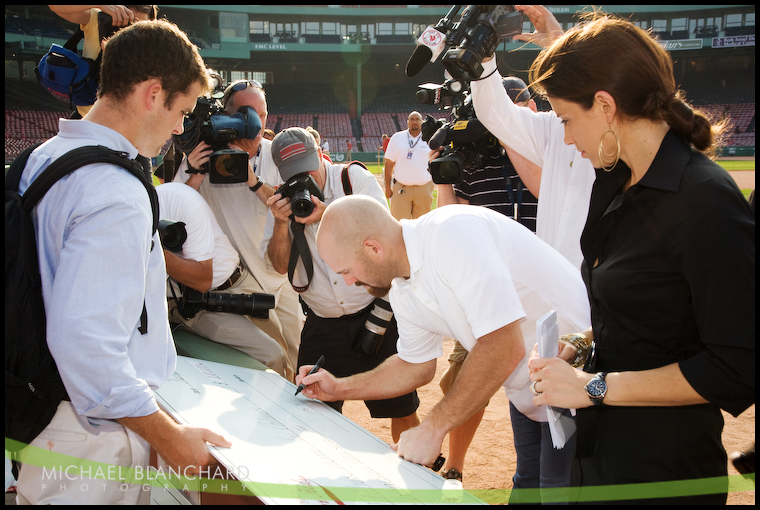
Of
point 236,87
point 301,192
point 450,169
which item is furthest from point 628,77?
point 236,87

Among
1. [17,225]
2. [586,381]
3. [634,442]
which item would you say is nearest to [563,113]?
[586,381]

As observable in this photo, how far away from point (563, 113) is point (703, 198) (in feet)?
1.65

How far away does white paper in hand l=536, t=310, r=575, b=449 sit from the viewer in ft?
4.72

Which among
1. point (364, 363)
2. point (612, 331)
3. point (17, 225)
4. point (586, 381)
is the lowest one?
point (364, 363)

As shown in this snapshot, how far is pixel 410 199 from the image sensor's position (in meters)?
8.94

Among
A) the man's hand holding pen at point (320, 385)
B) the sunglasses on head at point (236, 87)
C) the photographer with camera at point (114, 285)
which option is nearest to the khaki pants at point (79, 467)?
the photographer with camera at point (114, 285)

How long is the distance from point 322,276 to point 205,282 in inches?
25.2

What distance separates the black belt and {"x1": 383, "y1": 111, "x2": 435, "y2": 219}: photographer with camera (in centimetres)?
574

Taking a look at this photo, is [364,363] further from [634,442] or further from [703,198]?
[703,198]

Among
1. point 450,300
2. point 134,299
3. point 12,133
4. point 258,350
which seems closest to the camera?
point 134,299

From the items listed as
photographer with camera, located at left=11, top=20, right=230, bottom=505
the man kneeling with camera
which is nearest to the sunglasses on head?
the man kneeling with camera

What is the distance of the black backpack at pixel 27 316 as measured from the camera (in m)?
1.37

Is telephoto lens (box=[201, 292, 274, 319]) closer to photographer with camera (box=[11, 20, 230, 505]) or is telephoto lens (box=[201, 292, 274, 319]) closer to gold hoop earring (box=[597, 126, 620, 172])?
photographer with camera (box=[11, 20, 230, 505])

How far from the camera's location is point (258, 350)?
3055mm
